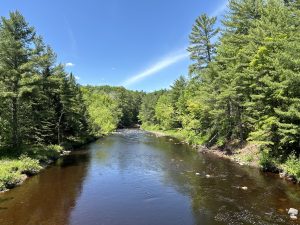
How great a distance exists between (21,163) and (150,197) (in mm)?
13837

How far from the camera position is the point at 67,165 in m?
34.5

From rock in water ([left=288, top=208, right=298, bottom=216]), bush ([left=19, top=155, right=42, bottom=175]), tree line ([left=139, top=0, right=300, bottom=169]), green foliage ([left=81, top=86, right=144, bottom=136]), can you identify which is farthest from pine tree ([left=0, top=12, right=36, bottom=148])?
green foliage ([left=81, top=86, right=144, bottom=136])

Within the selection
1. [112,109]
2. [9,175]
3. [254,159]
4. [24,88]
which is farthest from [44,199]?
[112,109]

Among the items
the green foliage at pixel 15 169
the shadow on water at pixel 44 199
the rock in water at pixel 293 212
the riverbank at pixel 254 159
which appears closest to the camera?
the rock in water at pixel 293 212

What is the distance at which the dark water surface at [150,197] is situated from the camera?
1745cm

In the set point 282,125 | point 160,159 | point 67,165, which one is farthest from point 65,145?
point 282,125

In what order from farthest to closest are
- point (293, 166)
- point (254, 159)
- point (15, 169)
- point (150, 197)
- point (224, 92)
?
point (224, 92), point (254, 159), point (15, 169), point (293, 166), point (150, 197)

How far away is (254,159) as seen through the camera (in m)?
32.2

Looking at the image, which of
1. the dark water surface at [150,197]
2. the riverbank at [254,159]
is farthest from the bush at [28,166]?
the riverbank at [254,159]

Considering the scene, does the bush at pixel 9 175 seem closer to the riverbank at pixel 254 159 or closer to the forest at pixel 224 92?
the forest at pixel 224 92

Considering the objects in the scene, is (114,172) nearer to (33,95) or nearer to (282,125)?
(33,95)

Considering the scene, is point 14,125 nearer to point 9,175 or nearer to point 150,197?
point 9,175

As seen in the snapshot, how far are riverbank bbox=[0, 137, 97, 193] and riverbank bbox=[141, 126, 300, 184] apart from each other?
821 inches

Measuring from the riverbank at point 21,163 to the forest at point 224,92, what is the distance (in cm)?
9
